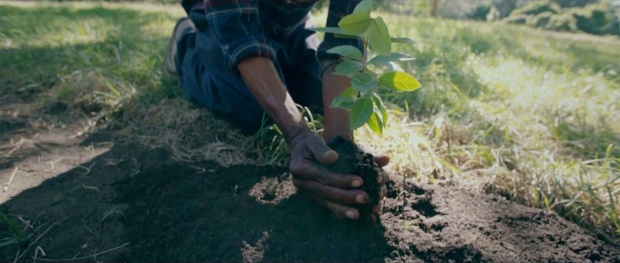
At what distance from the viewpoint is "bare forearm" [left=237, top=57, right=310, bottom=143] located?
1532mm

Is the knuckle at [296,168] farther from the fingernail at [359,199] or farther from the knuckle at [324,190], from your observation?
the fingernail at [359,199]

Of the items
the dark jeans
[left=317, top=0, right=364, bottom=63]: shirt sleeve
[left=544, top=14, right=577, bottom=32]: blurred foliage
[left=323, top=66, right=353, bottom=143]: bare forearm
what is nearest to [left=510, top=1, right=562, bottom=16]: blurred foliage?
[left=544, top=14, right=577, bottom=32]: blurred foliage

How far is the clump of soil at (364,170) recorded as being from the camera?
1.29 m

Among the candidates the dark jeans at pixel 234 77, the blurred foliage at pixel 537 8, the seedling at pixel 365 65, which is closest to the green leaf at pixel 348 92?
the seedling at pixel 365 65

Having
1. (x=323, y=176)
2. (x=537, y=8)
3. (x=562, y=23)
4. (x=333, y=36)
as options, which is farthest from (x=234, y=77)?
(x=537, y=8)

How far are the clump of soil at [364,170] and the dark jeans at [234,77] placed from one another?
777 mm

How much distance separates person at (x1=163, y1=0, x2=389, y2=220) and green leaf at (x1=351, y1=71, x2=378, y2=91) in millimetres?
275

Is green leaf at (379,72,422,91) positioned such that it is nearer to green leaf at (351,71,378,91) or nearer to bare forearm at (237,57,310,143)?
green leaf at (351,71,378,91)

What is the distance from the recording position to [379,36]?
106 cm

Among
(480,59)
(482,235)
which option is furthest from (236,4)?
(480,59)

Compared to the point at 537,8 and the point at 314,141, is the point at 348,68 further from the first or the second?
the point at 537,8

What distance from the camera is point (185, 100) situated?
2.48m

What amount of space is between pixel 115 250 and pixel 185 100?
1.30 meters

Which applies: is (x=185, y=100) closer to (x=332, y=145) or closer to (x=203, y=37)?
(x=203, y=37)
